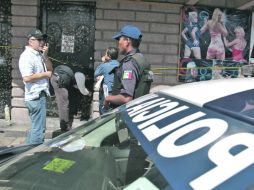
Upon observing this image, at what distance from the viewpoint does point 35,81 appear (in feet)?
19.2

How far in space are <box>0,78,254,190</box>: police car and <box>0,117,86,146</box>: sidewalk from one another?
556 cm

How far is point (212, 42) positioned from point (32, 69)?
4.80 meters

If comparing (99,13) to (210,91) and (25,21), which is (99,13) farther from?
(210,91)

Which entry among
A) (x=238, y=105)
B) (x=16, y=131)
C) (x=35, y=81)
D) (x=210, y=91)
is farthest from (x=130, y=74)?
(x=16, y=131)

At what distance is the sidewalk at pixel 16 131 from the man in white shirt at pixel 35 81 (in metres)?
1.83

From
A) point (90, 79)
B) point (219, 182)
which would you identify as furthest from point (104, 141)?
point (90, 79)

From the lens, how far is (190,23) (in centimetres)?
941

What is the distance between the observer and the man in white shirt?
5.78 m

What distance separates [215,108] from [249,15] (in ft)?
27.9

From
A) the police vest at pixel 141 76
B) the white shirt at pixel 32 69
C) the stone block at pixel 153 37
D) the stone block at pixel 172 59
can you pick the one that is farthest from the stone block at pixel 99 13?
the police vest at pixel 141 76

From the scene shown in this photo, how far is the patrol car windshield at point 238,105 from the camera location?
4.56 feet

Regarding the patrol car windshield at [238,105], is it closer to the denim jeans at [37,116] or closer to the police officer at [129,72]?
the police officer at [129,72]

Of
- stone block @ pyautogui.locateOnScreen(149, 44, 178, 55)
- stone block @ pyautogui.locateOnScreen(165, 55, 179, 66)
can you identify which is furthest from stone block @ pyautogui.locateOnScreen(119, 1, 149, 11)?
stone block @ pyautogui.locateOnScreen(165, 55, 179, 66)

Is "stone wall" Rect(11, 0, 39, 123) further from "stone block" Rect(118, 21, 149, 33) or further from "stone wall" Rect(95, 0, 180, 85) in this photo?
"stone block" Rect(118, 21, 149, 33)
